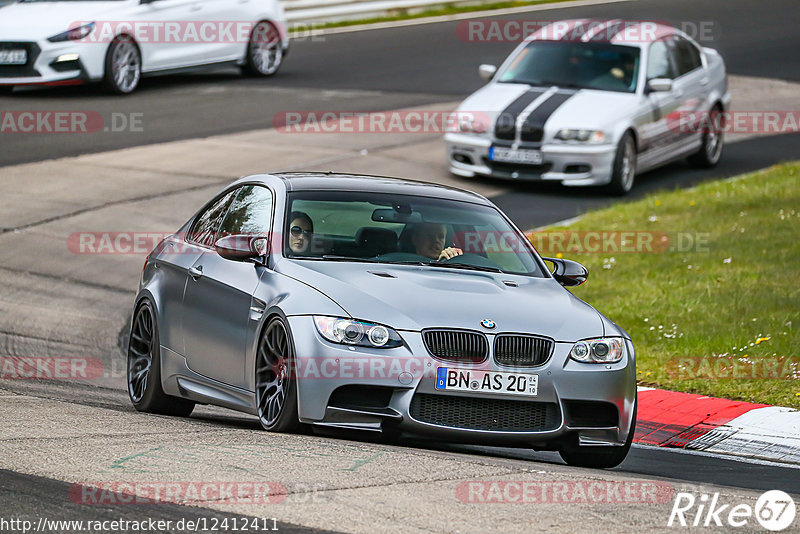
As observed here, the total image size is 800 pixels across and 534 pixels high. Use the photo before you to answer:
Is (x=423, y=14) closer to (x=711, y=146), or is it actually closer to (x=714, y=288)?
(x=711, y=146)

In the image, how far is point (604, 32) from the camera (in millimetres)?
19203

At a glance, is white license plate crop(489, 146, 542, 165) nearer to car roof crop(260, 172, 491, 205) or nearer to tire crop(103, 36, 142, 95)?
tire crop(103, 36, 142, 95)

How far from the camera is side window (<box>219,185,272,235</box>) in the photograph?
8.65 meters

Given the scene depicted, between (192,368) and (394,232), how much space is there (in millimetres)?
1425

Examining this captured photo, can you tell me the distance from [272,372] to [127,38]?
14.2 metres

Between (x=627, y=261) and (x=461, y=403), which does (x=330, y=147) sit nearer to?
(x=627, y=261)

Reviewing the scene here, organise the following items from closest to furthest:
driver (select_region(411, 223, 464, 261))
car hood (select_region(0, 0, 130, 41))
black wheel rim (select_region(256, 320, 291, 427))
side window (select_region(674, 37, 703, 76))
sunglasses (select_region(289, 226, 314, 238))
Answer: black wheel rim (select_region(256, 320, 291, 427)) → sunglasses (select_region(289, 226, 314, 238)) → driver (select_region(411, 223, 464, 261)) → side window (select_region(674, 37, 703, 76)) → car hood (select_region(0, 0, 130, 41))

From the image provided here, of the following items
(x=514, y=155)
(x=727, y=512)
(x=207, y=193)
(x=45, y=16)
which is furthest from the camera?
(x=45, y=16)

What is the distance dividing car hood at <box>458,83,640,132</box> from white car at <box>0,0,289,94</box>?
18.1 feet

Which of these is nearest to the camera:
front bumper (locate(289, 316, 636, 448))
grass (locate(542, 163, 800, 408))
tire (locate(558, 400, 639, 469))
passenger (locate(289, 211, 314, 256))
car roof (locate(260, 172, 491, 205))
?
front bumper (locate(289, 316, 636, 448))

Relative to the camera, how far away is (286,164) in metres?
18.1

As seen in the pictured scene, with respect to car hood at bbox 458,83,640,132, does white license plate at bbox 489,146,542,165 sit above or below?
below

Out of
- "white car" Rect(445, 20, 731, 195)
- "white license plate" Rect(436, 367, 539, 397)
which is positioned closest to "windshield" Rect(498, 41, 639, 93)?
"white car" Rect(445, 20, 731, 195)

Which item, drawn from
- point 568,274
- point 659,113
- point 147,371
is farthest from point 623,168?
point 147,371
